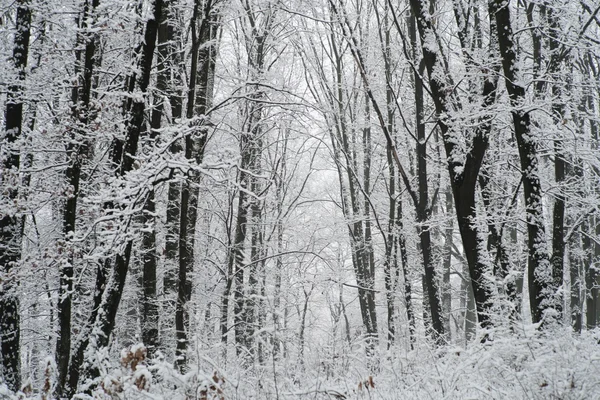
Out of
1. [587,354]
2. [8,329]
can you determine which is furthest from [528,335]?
[8,329]

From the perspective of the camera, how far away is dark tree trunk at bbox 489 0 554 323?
20.1ft

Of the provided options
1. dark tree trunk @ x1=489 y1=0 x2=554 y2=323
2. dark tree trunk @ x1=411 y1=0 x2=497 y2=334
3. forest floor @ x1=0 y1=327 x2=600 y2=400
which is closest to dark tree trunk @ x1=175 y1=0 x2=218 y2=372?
forest floor @ x1=0 y1=327 x2=600 y2=400

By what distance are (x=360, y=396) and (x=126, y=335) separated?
41.4 feet

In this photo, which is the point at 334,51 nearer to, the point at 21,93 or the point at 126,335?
the point at 21,93

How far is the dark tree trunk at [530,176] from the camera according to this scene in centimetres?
612

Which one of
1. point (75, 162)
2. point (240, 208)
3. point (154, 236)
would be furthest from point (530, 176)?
point (240, 208)

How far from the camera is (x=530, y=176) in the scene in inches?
251

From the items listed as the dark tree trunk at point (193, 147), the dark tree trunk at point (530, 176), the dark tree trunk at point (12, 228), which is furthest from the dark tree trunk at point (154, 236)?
the dark tree trunk at point (530, 176)

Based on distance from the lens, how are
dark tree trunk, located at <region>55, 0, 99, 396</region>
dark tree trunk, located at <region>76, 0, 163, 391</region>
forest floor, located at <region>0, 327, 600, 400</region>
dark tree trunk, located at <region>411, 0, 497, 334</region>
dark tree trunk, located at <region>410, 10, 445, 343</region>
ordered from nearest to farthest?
forest floor, located at <region>0, 327, 600, 400</region>
dark tree trunk, located at <region>76, 0, 163, 391</region>
dark tree trunk, located at <region>411, 0, 497, 334</region>
dark tree trunk, located at <region>55, 0, 99, 396</region>
dark tree trunk, located at <region>410, 10, 445, 343</region>

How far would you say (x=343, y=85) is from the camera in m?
14.4

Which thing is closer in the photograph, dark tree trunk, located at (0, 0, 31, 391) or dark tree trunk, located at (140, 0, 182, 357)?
dark tree trunk, located at (0, 0, 31, 391)

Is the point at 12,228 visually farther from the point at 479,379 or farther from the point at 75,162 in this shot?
the point at 479,379

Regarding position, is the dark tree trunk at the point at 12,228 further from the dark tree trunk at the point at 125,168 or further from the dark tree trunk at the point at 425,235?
the dark tree trunk at the point at 425,235

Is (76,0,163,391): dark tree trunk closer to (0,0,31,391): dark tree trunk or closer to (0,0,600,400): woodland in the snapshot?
(0,0,600,400): woodland
